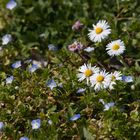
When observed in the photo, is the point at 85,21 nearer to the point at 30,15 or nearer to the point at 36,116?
the point at 30,15

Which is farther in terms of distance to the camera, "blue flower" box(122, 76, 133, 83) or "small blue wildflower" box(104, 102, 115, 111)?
"blue flower" box(122, 76, 133, 83)

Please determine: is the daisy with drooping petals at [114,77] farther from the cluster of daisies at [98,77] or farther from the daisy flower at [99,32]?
the daisy flower at [99,32]

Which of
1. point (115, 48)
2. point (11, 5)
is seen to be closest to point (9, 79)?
point (115, 48)

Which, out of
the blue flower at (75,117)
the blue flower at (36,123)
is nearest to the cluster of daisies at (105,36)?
the blue flower at (75,117)

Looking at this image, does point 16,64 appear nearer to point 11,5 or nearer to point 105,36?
point 105,36

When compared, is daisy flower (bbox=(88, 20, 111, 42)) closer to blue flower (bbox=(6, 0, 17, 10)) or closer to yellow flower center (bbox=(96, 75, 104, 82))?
yellow flower center (bbox=(96, 75, 104, 82))

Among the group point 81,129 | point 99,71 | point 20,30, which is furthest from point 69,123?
point 20,30

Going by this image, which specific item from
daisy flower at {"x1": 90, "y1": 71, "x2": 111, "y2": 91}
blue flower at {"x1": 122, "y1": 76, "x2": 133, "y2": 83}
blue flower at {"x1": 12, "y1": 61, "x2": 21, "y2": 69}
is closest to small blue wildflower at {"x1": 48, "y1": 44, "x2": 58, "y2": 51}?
blue flower at {"x1": 12, "y1": 61, "x2": 21, "y2": 69}

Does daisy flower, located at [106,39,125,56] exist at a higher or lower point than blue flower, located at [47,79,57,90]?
higher
